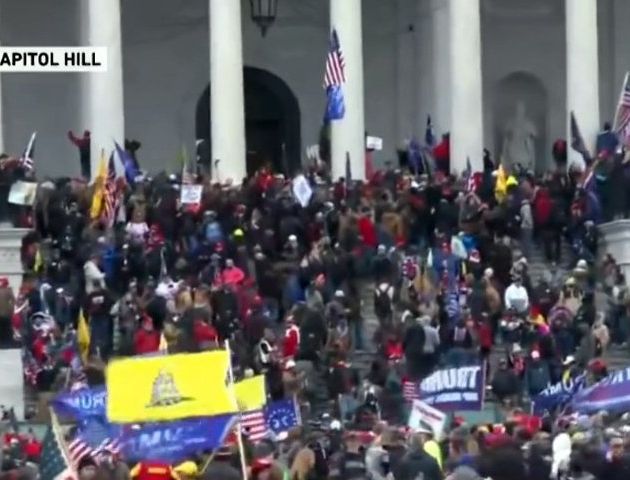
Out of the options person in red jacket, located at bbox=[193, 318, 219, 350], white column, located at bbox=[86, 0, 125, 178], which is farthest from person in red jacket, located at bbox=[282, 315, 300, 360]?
white column, located at bbox=[86, 0, 125, 178]

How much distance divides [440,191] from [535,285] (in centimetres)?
396

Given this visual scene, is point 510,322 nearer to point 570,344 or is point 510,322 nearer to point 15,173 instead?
point 570,344

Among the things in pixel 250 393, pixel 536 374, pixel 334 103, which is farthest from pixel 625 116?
pixel 250 393

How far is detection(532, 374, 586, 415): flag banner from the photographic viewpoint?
3719 centimetres

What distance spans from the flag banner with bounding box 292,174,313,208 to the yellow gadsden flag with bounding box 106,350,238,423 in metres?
20.9

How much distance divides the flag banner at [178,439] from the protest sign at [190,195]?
66.5ft

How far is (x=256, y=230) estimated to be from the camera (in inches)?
1948

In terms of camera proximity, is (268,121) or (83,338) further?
(268,121)

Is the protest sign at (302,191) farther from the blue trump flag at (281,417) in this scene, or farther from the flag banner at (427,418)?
the flag banner at (427,418)

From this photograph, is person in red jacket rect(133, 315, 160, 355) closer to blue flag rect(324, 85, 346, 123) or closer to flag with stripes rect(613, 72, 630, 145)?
blue flag rect(324, 85, 346, 123)

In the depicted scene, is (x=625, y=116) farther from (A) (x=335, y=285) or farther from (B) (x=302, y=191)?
(A) (x=335, y=285)

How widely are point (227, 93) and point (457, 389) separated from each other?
23.7 meters

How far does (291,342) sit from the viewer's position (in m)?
43.8

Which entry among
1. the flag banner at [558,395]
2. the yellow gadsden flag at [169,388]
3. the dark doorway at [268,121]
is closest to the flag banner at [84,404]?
the yellow gadsden flag at [169,388]
